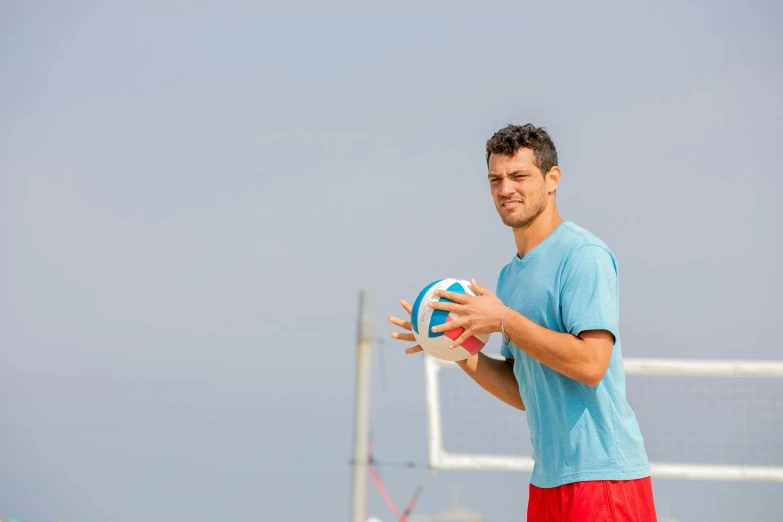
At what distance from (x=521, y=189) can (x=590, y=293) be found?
0.52 metres

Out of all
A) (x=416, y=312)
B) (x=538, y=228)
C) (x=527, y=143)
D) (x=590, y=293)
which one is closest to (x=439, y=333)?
(x=416, y=312)

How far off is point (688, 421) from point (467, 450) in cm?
177

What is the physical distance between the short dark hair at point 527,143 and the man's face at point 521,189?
21mm

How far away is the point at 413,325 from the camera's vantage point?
370cm

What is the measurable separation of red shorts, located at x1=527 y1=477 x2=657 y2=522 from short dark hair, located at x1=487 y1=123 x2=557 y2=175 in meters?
1.15

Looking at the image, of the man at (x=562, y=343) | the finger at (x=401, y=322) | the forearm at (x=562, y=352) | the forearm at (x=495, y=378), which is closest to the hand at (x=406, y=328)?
the finger at (x=401, y=322)

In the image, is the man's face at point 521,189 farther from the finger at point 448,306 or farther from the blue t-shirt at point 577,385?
the finger at point 448,306

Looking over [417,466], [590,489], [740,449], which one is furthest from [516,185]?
[740,449]

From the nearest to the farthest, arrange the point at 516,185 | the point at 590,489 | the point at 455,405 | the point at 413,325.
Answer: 1. the point at 590,489
2. the point at 516,185
3. the point at 413,325
4. the point at 455,405

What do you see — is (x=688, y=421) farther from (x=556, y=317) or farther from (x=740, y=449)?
(x=556, y=317)

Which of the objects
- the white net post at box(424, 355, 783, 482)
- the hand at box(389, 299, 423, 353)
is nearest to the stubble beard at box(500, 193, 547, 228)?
the hand at box(389, 299, 423, 353)

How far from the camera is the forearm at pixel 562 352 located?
303 cm

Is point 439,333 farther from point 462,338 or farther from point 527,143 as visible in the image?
point 527,143

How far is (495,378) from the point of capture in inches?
148
